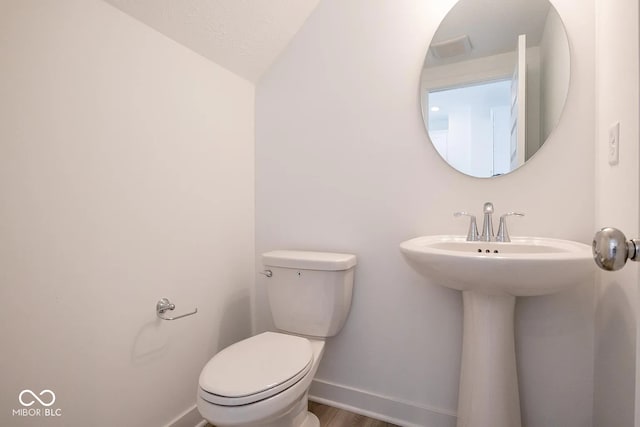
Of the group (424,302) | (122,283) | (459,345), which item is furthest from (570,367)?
(122,283)

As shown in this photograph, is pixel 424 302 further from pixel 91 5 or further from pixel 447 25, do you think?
pixel 91 5

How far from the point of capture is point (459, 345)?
1345 millimetres

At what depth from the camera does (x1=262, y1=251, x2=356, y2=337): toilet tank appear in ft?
4.61

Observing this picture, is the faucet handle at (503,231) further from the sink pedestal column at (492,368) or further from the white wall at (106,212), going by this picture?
the white wall at (106,212)

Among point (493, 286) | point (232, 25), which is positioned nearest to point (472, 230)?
point (493, 286)

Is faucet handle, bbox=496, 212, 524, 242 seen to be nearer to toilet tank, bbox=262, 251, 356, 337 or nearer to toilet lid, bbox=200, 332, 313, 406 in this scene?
toilet tank, bbox=262, 251, 356, 337

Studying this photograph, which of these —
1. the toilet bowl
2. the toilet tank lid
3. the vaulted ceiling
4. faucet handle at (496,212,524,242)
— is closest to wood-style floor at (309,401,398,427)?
the toilet bowl

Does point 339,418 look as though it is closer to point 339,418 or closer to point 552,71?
point 339,418

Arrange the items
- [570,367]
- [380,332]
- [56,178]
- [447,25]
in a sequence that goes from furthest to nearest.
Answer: [380,332], [447,25], [570,367], [56,178]

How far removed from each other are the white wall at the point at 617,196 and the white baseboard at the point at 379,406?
55cm

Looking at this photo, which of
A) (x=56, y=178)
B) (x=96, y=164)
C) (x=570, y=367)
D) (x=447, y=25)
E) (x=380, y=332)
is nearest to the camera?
(x=56, y=178)

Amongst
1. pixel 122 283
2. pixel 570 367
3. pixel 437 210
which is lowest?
pixel 570 367

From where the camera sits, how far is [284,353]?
1.16 m

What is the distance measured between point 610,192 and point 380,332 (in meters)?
1.00
